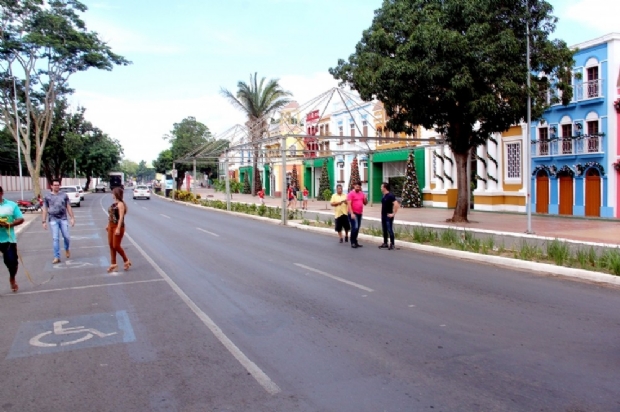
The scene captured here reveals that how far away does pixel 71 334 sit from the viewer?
22.6 feet

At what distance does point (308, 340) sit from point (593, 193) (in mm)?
23829

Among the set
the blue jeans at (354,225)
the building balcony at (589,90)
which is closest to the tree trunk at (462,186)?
the blue jeans at (354,225)

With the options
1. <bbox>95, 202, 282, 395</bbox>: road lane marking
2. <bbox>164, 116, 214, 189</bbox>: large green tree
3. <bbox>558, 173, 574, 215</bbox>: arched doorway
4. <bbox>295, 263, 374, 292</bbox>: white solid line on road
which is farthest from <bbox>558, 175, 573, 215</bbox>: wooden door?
<bbox>164, 116, 214, 189</bbox>: large green tree

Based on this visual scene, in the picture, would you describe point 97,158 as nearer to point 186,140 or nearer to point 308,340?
point 186,140

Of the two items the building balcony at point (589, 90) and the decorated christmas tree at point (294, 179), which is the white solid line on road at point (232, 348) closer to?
the building balcony at point (589, 90)

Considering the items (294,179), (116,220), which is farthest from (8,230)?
(294,179)

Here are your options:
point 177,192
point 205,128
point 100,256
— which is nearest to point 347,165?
point 177,192

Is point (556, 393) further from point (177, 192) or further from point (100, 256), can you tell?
point (177, 192)

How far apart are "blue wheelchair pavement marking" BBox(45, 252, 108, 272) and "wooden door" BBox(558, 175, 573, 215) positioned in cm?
2243

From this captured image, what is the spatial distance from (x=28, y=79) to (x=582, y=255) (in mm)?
32900

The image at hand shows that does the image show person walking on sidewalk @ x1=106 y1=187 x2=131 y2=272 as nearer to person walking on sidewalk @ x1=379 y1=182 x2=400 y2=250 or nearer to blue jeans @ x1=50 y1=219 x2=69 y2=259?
blue jeans @ x1=50 y1=219 x2=69 y2=259

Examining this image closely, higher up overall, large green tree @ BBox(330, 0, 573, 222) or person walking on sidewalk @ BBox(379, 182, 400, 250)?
large green tree @ BBox(330, 0, 573, 222)

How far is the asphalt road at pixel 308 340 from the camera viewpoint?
4785 millimetres

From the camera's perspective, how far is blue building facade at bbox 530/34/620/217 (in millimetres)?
24828
